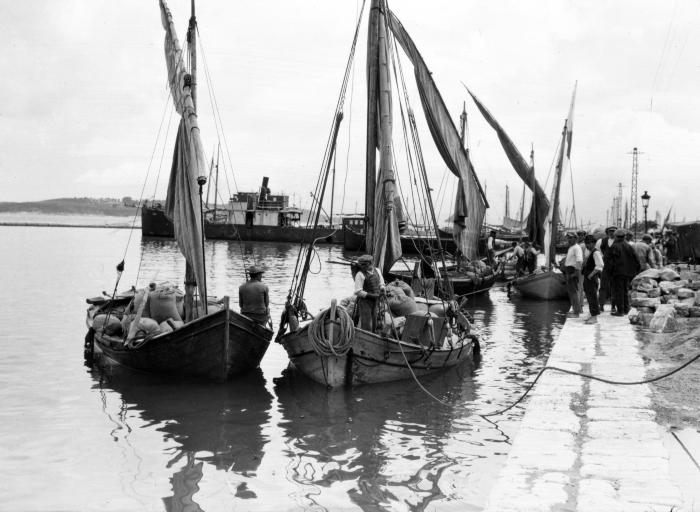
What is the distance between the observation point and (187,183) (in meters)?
14.3

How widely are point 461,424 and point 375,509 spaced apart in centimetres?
362

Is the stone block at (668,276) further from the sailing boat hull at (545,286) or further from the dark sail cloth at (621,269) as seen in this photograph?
the sailing boat hull at (545,286)

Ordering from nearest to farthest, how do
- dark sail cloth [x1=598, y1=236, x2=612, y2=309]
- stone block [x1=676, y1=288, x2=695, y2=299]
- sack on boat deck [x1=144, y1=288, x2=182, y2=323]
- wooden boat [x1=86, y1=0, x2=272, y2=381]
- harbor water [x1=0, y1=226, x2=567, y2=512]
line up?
harbor water [x1=0, y1=226, x2=567, y2=512] < wooden boat [x1=86, y1=0, x2=272, y2=381] < sack on boat deck [x1=144, y1=288, x2=182, y2=323] < stone block [x1=676, y1=288, x2=695, y2=299] < dark sail cloth [x1=598, y1=236, x2=612, y2=309]

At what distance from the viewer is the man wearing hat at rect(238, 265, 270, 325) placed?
14.7m

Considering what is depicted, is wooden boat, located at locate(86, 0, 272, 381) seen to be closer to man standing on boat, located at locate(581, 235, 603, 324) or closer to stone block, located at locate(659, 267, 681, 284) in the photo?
man standing on boat, located at locate(581, 235, 603, 324)

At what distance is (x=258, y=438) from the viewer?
1026 centimetres

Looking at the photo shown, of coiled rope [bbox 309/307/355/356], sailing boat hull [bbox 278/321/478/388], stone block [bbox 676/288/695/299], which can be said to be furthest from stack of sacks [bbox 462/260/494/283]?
coiled rope [bbox 309/307/355/356]

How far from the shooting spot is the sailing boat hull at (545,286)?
28.4m

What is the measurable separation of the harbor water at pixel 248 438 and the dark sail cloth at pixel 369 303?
1.17 m

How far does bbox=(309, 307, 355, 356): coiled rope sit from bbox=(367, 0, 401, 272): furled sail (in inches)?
112

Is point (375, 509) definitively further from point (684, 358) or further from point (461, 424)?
point (684, 358)

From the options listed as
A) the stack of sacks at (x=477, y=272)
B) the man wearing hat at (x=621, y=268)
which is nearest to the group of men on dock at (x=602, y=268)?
the man wearing hat at (x=621, y=268)

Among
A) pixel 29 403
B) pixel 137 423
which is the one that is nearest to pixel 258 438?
pixel 137 423

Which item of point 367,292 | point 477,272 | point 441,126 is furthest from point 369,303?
point 477,272
